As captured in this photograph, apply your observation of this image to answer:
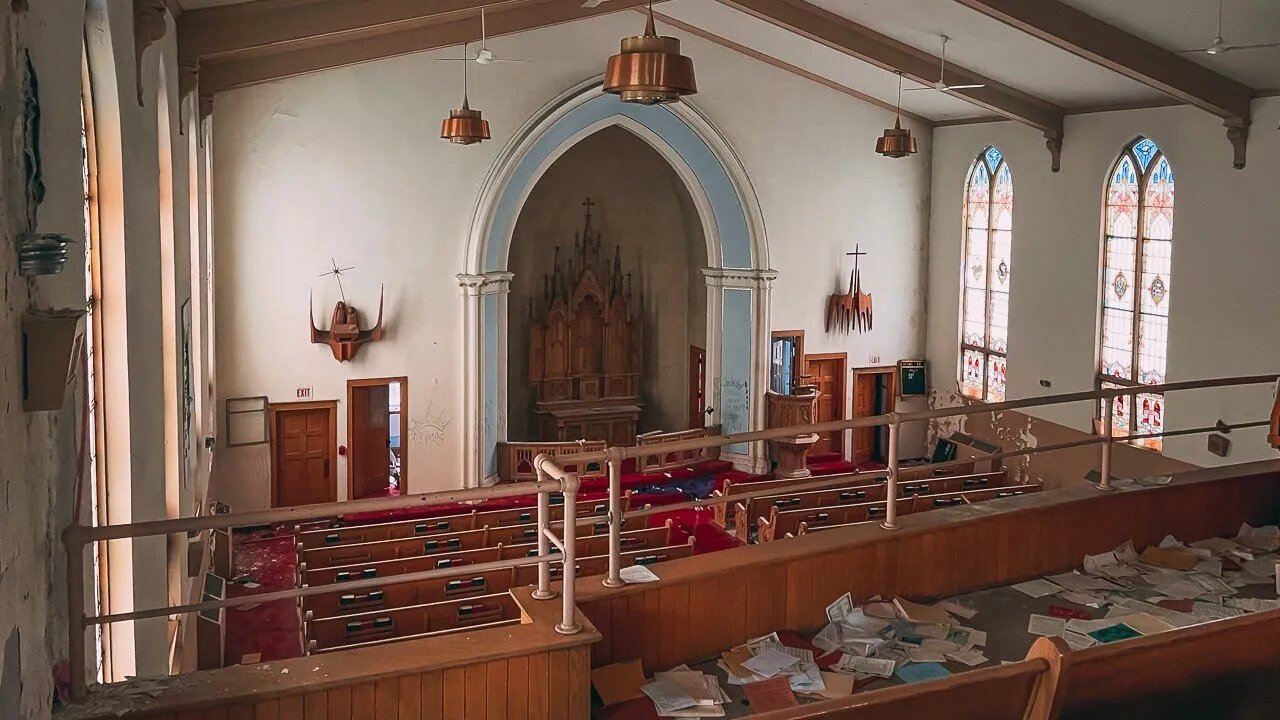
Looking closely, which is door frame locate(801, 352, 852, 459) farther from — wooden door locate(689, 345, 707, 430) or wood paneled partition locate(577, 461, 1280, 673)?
Result: wood paneled partition locate(577, 461, 1280, 673)

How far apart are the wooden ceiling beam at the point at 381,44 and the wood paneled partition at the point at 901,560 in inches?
286

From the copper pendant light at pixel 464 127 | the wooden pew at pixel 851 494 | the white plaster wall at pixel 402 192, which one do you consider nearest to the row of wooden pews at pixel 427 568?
the wooden pew at pixel 851 494

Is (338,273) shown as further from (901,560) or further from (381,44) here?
(901,560)

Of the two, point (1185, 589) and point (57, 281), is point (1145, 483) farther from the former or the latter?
point (57, 281)

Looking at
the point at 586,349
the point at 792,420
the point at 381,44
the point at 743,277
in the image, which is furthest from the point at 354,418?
the point at 792,420

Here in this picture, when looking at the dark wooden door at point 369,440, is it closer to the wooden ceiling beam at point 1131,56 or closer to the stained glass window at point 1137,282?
the wooden ceiling beam at point 1131,56

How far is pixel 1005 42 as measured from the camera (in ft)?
37.5

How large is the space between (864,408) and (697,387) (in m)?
2.46

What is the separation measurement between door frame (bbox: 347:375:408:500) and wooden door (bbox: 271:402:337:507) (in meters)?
0.20

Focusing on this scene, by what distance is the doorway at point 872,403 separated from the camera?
16.2 metres

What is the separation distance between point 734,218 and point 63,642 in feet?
41.2

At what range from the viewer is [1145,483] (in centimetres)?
621

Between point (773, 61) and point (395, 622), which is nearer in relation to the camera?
point (395, 622)

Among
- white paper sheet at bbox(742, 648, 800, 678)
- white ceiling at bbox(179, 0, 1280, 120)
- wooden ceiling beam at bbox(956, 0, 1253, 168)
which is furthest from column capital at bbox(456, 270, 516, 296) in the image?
white paper sheet at bbox(742, 648, 800, 678)
